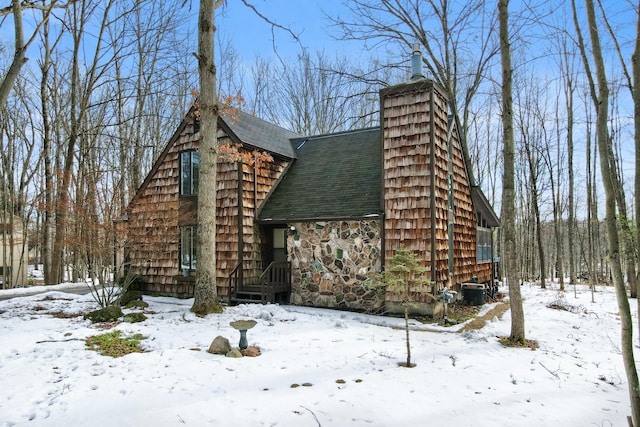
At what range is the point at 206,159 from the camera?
8.93 m

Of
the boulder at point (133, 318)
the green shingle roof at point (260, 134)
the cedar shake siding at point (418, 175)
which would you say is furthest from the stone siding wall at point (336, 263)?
the boulder at point (133, 318)

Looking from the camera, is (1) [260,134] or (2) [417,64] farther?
(1) [260,134]

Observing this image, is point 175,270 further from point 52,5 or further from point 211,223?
point 52,5

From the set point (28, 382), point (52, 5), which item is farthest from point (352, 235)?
point (52, 5)

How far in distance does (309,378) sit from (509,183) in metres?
4.82

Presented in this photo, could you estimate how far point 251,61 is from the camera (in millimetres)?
25891

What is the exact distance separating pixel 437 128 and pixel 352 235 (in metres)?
3.37

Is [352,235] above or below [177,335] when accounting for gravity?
above

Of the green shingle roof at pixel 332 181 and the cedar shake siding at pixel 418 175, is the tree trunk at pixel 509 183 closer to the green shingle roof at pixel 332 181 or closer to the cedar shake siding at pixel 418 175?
the cedar shake siding at pixel 418 175

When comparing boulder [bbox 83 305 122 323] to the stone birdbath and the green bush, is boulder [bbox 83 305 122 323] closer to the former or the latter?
the green bush

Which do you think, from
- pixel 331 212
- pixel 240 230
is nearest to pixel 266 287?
pixel 240 230

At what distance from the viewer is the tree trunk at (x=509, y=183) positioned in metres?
6.76

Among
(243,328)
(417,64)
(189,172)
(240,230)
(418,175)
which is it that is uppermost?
(417,64)

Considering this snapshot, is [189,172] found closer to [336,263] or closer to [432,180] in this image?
[336,263]
